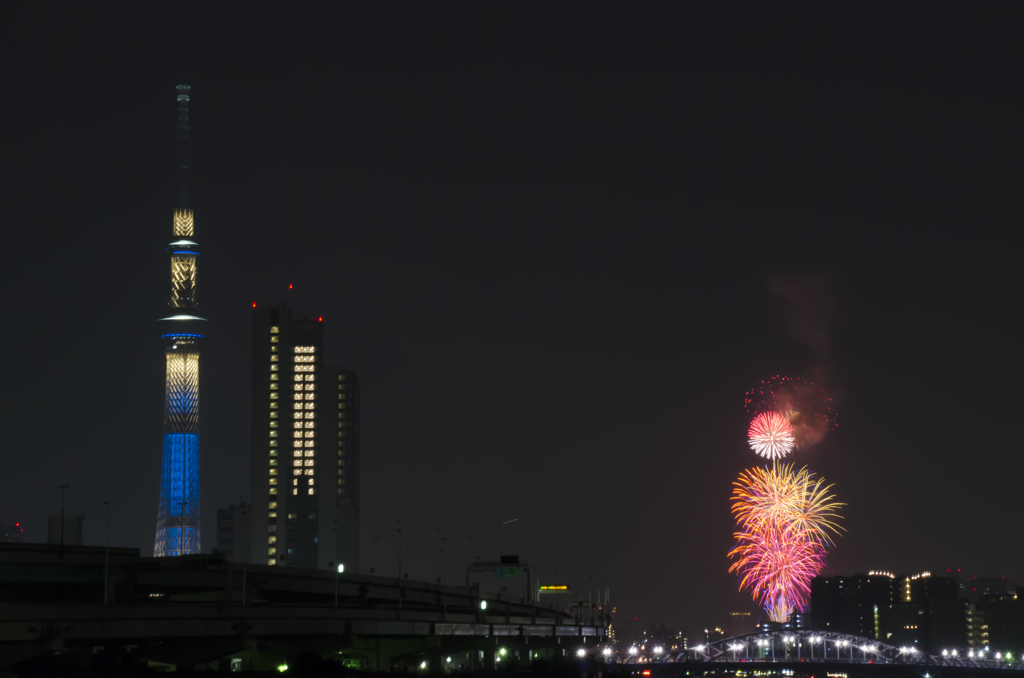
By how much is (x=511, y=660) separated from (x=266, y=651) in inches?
2207

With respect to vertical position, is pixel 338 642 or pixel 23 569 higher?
pixel 23 569

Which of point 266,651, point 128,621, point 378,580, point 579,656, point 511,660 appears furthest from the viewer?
point 579,656

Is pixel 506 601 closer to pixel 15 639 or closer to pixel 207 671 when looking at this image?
pixel 207 671

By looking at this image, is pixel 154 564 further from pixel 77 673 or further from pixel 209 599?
pixel 77 673

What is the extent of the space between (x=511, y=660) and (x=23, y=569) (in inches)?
2460

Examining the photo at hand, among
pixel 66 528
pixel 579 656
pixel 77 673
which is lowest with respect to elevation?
pixel 579 656

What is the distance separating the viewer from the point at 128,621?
204ft

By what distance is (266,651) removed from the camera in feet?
248

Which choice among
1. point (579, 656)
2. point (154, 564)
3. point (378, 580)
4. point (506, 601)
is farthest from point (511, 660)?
point (154, 564)

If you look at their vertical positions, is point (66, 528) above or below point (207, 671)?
above

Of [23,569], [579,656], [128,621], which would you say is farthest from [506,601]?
[128,621]

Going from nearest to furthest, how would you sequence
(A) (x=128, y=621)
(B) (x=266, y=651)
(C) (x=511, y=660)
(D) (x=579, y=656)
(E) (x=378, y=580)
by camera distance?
(A) (x=128, y=621) → (B) (x=266, y=651) → (E) (x=378, y=580) → (C) (x=511, y=660) → (D) (x=579, y=656)

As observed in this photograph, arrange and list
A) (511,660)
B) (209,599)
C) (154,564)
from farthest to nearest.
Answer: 1. (511,660)
2. (209,599)
3. (154,564)

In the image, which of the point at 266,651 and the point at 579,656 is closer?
the point at 266,651
